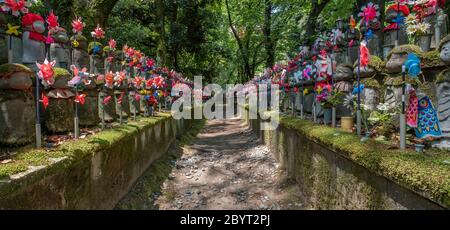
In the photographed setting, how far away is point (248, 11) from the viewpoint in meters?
21.9

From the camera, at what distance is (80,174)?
3699 mm

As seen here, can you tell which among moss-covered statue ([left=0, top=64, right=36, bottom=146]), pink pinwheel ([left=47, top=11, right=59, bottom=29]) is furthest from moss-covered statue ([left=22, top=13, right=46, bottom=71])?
moss-covered statue ([left=0, top=64, right=36, bottom=146])

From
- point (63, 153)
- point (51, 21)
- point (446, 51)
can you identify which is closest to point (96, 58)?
point (51, 21)

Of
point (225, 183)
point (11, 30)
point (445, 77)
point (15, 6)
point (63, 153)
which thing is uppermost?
point (15, 6)

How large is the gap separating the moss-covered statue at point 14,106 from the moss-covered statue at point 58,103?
959 mm

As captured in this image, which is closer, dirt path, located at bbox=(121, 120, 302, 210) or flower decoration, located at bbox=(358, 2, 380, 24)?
flower decoration, located at bbox=(358, 2, 380, 24)

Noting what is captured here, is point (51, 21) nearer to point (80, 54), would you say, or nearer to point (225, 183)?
point (80, 54)

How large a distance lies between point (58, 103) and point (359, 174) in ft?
12.8

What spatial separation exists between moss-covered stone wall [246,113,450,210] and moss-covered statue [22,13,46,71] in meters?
3.84

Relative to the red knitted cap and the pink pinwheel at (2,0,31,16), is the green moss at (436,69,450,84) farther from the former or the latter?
the red knitted cap

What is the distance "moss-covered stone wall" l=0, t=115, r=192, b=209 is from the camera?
102 inches

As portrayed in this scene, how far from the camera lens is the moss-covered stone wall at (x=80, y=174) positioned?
2.58 metres

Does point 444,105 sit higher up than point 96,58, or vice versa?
point 96,58
